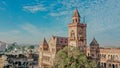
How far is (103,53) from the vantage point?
A: 7431cm

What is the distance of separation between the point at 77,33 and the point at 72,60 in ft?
46.8

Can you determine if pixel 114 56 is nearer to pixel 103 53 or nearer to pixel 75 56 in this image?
pixel 103 53

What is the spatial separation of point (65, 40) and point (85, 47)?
9.05m

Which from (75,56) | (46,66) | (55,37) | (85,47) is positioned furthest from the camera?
(46,66)

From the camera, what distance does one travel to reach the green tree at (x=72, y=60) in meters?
53.1

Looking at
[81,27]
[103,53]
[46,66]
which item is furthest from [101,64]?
[46,66]

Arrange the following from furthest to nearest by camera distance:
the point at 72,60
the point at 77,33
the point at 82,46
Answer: the point at 82,46 < the point at 77,33 < the point at 72,60

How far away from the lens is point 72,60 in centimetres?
5400

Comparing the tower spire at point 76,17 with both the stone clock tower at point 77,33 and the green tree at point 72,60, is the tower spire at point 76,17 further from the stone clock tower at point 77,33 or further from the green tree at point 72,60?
the green tree at point 72,60

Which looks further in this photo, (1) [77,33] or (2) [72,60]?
(1) [77,33]

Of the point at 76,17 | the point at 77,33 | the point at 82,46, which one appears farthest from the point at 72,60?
the point at 76,17

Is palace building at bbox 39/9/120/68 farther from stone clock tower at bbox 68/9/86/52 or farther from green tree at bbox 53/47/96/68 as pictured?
green tree at bbox 53/47/96/68

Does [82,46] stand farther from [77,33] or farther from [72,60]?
[72,60]

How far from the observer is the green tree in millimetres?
53134
